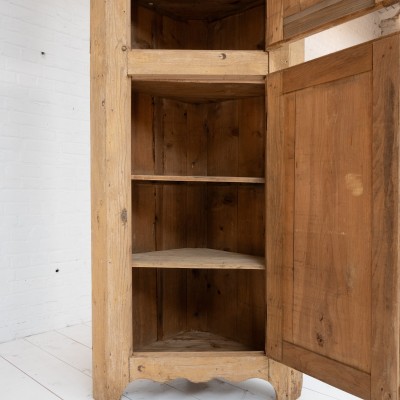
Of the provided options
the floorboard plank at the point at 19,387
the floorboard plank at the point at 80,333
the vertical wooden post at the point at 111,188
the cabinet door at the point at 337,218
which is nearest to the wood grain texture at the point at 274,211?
the cabinet door at the point at 337,218

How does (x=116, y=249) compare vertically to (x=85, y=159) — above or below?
below

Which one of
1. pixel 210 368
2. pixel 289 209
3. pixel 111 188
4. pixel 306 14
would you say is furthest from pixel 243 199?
pixel 306 14

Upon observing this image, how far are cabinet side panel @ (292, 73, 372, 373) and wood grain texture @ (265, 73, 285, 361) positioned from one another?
0.08 meters

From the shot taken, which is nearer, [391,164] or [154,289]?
[391,164]

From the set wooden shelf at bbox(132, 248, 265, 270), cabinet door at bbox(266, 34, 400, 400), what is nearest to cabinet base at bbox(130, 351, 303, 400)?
cabinet door at bbox(266, 34, 400, 400)

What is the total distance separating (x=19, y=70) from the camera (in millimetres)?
2592

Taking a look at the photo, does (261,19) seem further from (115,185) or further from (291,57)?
(115,185)

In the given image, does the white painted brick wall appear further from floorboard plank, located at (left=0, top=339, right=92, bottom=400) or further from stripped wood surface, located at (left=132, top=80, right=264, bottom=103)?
stripped wood surface, located at (left=132, top=80, right=264, bottom=103)

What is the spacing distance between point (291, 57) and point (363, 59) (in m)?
0.44

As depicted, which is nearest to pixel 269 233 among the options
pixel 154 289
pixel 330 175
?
pixel 330 175

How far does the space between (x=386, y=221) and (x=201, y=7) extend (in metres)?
1.43

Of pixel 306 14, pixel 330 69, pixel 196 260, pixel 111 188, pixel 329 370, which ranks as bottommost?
pixel 329 370

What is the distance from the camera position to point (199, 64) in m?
1.79

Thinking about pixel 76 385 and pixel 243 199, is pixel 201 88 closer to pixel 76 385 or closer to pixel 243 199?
pixel 243 199
